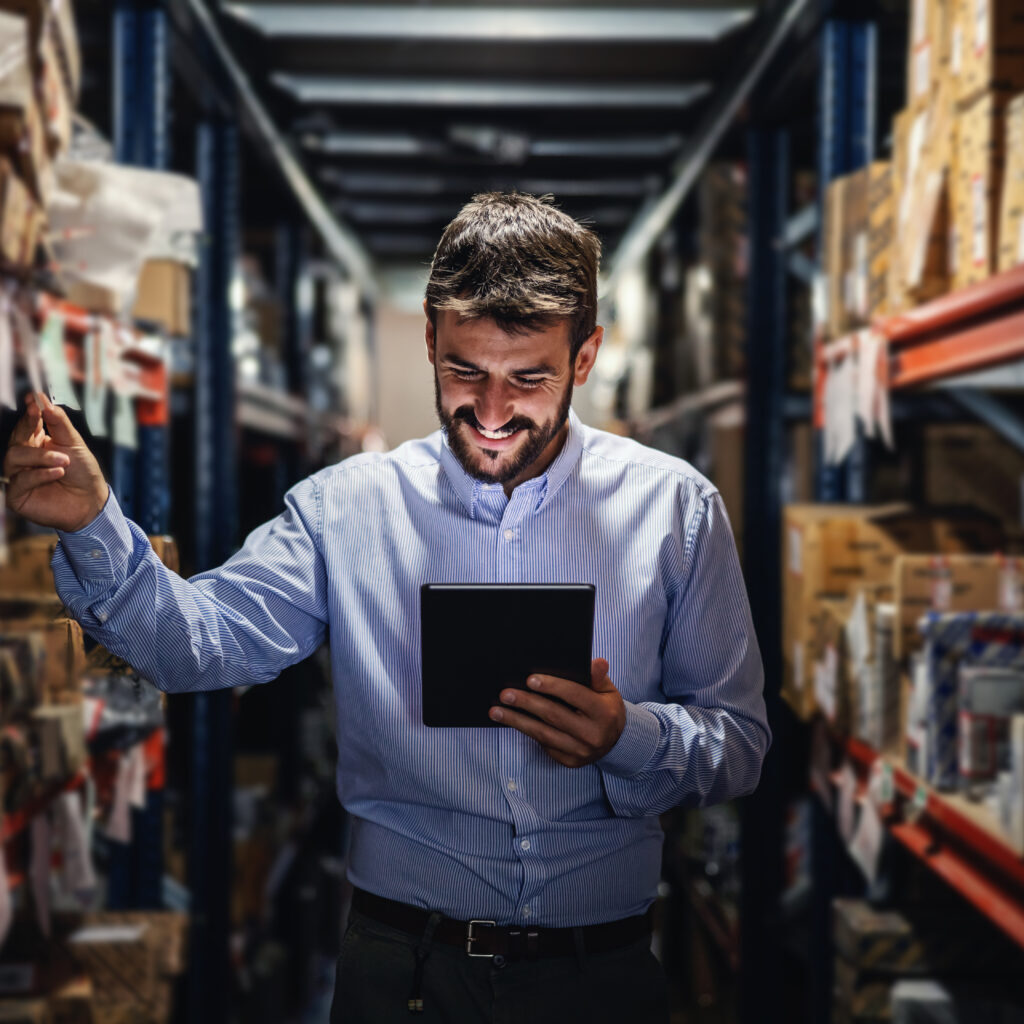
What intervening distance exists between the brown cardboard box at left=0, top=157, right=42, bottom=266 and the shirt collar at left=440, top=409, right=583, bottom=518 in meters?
0.89

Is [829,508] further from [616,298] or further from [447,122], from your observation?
[616,298]

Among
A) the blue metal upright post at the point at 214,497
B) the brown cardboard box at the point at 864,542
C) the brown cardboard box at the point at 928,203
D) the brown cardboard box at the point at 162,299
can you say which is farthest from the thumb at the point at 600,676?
the blue metal upright post at the point at 214,497

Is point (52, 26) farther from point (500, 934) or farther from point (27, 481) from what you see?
point (500, 934)

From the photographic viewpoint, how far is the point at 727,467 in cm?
355

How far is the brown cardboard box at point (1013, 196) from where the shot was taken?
1.52 metres

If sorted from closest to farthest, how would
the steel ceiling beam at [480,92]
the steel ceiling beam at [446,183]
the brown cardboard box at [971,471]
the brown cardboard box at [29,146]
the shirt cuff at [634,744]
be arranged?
the shirt cuff at [634,744], the brown cardboard box at [29,146], the brown cardboard box at [971,471], the steel ceiling beam at [480,92], the steel ceiling beam at [446,183]

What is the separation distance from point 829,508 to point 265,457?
9.93ft

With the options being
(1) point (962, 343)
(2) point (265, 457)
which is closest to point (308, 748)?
(2) point (265, 457)

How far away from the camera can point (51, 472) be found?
77 centimetres

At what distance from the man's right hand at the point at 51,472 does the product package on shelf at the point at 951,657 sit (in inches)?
52.5

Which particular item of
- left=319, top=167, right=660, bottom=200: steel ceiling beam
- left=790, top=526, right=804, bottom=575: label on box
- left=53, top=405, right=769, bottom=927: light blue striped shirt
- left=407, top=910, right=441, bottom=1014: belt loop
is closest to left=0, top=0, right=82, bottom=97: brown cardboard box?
left=53, top=405, right=769, bottom=927: light blue striped shirt

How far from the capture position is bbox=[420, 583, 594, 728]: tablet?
2.64ft

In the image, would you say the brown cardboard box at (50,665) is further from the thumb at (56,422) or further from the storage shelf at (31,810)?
the thumb at (56,422)

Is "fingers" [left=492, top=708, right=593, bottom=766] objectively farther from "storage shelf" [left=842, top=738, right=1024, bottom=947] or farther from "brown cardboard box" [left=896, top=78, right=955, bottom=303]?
"brown cardboard box" [left=896, top=78, right=955, bottom=303]
